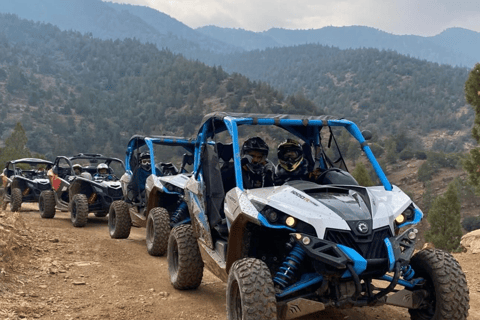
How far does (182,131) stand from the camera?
89.4m

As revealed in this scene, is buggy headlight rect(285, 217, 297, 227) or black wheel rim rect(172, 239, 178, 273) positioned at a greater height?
buggy headlight rect(285, 217, 297, 227)

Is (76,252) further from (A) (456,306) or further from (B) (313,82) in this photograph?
(B) (313,82)

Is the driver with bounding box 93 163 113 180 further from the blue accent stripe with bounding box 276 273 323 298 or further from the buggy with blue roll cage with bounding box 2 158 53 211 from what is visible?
the blue accent stripe with bounding box 276 273 323 298

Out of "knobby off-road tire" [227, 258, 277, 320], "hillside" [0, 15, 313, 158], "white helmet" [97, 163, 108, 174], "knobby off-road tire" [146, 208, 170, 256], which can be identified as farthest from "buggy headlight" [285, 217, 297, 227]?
"hillside" [0, 15, 313, 158]

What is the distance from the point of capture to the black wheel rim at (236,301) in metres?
4.34

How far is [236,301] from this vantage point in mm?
4410

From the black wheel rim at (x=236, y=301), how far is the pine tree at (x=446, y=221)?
88.5ft

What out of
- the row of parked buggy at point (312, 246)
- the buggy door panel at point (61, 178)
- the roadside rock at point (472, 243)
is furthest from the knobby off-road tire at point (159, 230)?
the buggy door panel at point (61, 178)

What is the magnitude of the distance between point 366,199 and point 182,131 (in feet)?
282

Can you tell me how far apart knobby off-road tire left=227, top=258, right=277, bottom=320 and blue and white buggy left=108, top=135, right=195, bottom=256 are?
4.26m

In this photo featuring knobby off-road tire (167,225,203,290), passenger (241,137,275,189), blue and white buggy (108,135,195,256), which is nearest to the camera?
passenger (241,137,275,189)

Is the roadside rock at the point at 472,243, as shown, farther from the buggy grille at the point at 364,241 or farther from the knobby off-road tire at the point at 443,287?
the buggy grille at the point at 364,241

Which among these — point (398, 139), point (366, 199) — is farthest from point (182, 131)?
point (366, 199)

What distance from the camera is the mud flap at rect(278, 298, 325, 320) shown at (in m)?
3.93
